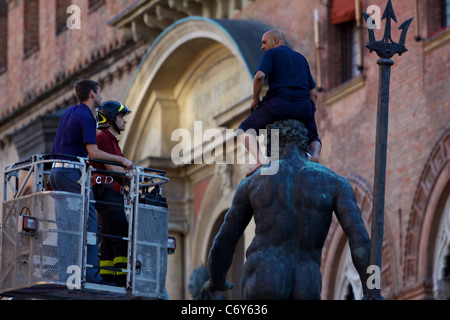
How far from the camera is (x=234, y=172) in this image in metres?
26.2

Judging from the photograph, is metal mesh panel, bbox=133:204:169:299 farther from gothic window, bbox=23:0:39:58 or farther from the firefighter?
gothic window, bbox=23:0:39:58

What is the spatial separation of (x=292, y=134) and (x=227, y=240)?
35.5 inches

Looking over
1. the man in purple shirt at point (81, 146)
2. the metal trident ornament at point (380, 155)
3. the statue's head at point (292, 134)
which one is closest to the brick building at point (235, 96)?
the man in purple shirt at point (81, 146)

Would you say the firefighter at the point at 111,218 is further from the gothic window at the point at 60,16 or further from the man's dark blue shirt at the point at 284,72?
the gothic window at the point at 60,16

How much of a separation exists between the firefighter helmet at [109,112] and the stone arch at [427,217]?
28.6 ft

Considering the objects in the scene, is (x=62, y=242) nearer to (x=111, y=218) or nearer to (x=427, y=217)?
(x=111, y=218)

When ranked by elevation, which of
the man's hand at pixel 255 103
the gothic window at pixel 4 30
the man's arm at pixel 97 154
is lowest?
the man's arm at pixel 97 154

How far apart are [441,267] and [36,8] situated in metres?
17.5

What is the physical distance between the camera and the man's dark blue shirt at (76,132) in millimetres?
12352

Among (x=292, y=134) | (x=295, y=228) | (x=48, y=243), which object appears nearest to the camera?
(x=295, y=228)

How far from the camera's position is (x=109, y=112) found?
12789 millimetres

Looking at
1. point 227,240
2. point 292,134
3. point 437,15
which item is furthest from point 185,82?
point 292,134

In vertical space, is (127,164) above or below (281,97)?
below
